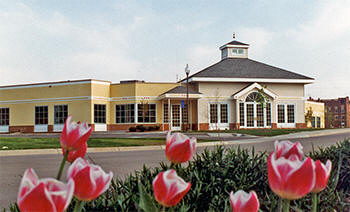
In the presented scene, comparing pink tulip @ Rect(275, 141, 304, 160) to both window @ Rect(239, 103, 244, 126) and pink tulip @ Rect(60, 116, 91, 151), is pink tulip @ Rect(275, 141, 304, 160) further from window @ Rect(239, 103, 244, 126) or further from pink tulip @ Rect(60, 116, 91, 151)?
window @ Rect(239, 103, 244, 126)

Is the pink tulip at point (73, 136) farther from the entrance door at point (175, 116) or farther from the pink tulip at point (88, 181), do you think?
the entrance door at point (175, 116)

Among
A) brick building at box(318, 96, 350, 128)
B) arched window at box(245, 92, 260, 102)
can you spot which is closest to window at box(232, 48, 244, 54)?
arched window at box(245, 92, 260, 102)

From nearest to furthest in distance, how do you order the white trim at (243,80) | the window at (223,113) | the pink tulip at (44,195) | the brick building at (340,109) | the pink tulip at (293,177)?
the pink tulip at (44,195), the pink tulip at (293,177), the white trim at (243,80), the window at (223,113), the brick building at (340,109)

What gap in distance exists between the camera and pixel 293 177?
94 cm

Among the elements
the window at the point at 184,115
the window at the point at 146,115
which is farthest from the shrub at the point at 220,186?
the window at the point at 184,115

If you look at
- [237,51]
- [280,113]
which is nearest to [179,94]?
[280,113]

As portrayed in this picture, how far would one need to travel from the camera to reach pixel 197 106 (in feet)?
108

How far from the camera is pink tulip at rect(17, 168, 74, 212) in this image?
75cm

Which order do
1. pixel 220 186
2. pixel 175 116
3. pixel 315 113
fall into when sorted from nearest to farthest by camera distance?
pixel 220 186 → pixel 175 116 → pixel 315 113

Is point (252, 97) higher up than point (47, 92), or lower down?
lower down

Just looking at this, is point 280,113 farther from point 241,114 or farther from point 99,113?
point 99,113

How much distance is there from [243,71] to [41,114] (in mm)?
21075

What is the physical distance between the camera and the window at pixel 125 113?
32875 millimetres

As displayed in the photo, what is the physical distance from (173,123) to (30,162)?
23.6m
